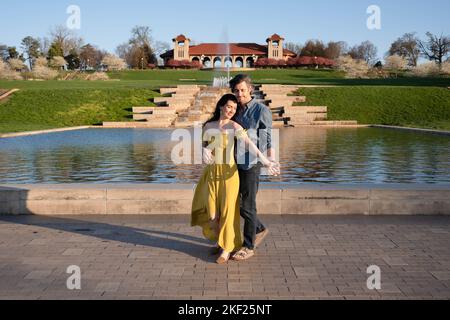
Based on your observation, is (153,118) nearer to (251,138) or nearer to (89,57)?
(251,138)

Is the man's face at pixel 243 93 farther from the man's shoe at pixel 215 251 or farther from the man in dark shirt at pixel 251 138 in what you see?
the man's shoe at pixel 215 251

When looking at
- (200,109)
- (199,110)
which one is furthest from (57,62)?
(199,110)

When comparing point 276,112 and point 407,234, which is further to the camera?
point 276,112

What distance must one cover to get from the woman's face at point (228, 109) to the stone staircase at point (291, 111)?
24555mm

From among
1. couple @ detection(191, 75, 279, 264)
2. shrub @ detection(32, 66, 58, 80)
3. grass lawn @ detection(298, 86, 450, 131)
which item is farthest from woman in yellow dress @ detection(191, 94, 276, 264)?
shrub @ detection(32, 66, 58, 80)

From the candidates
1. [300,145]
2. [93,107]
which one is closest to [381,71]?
[93,107]

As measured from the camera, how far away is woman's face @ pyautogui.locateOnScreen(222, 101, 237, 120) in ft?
16.9

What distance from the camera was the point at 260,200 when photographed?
725 cm

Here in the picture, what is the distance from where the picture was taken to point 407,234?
6.15m

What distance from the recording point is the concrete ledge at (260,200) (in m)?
7.19

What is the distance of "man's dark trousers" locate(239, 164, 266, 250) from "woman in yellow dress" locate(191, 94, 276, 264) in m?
0.08
